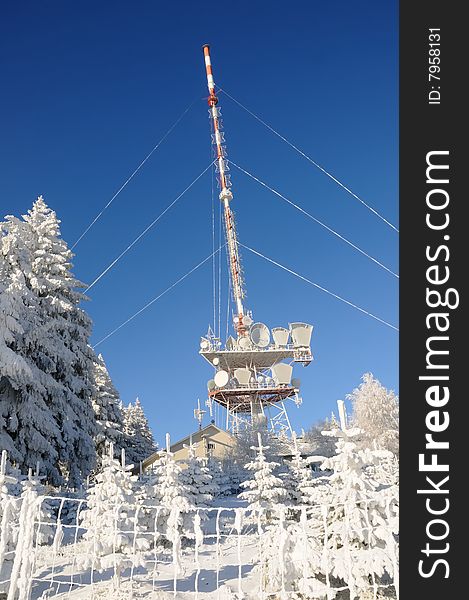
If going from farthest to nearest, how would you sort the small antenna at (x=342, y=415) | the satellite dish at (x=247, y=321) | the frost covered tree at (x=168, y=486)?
the satellite dish at (x=247, y=321)
the frost covered tree at (x=168, y=486)
the small antenna at (x=342, y=415)

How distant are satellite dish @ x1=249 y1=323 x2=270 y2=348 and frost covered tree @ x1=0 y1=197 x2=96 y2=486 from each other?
15000mm

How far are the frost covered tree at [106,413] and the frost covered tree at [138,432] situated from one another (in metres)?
8.47

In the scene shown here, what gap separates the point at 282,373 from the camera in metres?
36.5

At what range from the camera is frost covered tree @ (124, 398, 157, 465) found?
4569 centimetres

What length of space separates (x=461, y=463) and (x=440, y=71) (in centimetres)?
418

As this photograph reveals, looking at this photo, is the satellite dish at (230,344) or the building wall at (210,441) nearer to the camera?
the satellite dish at (230,344)

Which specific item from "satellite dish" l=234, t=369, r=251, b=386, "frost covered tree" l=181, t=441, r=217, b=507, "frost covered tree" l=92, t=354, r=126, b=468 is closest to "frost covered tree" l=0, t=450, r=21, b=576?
"frost covered tree" l=181, t=441, r=217, b=507

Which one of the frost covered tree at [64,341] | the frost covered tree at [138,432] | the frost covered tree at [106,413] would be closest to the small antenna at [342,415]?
the frost covered tree at [64,341]

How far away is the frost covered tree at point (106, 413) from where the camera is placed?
104 feet

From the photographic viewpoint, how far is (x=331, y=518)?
30.2ft

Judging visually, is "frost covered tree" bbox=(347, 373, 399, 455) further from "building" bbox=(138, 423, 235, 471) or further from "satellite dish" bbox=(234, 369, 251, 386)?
"building" bbox=(138, 423, 235, 471)

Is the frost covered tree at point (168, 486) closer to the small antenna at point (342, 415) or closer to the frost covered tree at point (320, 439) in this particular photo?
the small antenna at point (342, 415)

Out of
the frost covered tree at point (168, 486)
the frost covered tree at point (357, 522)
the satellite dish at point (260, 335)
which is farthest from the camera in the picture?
the satellite dish at point (260, 335)

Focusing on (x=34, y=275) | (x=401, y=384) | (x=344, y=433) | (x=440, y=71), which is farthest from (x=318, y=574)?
(x=34, y=275)
